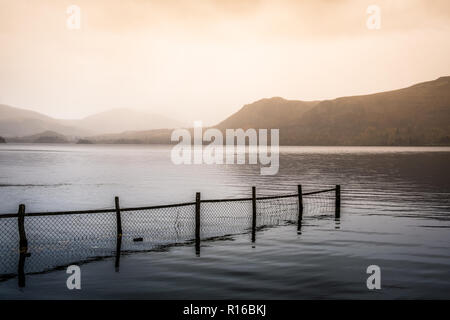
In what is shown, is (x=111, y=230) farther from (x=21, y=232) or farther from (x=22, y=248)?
(x=21, y=232)

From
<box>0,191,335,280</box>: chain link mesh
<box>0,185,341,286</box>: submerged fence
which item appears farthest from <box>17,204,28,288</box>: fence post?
<box>0,191,335,280</box>: chain link mesh

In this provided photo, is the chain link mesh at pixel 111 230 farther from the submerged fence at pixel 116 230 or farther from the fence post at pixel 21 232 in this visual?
the fence post at pixel 21 232

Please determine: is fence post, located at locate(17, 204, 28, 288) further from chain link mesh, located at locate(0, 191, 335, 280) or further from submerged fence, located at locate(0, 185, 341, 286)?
chain link mesh, located at locate(0, 191, 335, 280)

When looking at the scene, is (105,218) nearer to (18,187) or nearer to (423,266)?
(423,266)

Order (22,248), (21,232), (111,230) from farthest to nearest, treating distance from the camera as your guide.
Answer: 1. (111,230)
2. (22,248)
3. (21,232)

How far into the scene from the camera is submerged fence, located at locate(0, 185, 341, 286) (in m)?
20.7

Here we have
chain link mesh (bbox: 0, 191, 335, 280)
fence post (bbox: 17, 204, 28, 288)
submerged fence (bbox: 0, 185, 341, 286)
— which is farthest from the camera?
chain link mesh (bbox: 0, 191, 335, 280)

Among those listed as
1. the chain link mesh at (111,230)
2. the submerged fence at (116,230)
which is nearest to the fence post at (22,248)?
the submerged fence at (116,230)

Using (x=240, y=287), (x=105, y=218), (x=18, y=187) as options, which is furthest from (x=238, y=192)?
(x=240, y=287)

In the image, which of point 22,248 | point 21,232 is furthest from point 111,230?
point 21,232

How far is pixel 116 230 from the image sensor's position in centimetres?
3034

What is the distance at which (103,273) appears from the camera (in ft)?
60.9

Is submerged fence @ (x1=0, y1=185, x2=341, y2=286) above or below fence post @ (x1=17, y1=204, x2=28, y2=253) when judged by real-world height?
below
